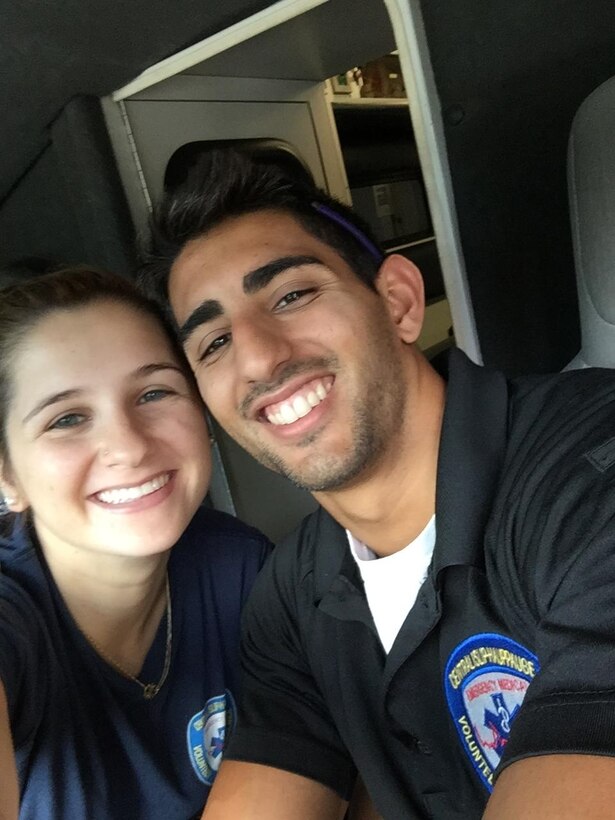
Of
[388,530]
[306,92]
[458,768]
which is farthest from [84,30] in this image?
[458,768]

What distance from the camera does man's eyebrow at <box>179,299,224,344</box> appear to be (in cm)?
113

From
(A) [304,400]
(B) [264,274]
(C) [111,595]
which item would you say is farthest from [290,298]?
(C) [111,595]

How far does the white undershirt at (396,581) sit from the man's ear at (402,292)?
331mm

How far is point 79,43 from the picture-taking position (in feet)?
4.78

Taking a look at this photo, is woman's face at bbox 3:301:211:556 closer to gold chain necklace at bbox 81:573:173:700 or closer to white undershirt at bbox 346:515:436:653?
gold chain necklace at bbox 81:573:173:700

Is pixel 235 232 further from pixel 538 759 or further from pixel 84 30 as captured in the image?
pixel 538 759

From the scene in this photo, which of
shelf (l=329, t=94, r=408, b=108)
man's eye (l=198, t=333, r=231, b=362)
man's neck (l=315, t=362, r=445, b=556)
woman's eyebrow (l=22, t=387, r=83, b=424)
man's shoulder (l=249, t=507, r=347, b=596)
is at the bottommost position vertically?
man's shoulder (l=249, t=507, r=347, b=596)

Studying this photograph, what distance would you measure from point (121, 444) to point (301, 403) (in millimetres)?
316

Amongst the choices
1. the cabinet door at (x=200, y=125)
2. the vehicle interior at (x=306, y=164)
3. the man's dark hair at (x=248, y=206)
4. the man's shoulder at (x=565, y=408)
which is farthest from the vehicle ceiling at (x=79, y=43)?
the man's shoulder at (x=565, y=408)

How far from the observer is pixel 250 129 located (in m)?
2.04

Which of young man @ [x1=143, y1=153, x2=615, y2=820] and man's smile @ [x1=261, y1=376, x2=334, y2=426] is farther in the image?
man's smile @ [x1=261, y1=376, x2=334, y2=426]

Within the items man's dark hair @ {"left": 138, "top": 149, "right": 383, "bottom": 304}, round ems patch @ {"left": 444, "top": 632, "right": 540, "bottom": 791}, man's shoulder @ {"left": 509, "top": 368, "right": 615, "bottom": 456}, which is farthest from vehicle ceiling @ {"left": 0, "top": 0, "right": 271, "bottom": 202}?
round ems patch @ {"left": 444, "top": 632, "right": 540, "bottom": 791}

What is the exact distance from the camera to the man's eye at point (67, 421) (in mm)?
1174

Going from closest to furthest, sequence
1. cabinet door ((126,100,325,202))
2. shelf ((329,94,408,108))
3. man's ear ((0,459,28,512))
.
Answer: man's ear ((0,459,28,512))
cabinet door ((126,100,325,202))
shelf ((329,94,408,108))
